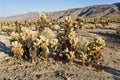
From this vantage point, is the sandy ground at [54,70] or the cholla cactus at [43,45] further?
the cholla cactus at [43,45]

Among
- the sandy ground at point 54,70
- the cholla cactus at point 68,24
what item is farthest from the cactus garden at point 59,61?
the cholla cactus at point 68,24

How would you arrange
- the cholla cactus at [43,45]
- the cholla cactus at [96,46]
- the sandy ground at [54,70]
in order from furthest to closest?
1. the cholla cactus at [43,45]
2. the cholla cactus at [96,46]
3. the sandy ground at [54,70]

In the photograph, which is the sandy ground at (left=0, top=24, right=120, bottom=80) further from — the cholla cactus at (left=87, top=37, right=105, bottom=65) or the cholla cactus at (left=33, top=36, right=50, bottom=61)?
the cholla cactus at (left=87, top=37, right=105, bottom=65)

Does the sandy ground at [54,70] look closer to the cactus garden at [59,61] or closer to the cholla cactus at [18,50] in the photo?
the cactus garden at [59,61]

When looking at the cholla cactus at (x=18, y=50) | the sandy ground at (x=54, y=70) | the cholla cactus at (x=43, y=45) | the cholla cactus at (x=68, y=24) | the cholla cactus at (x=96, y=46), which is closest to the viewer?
the sandy ground at (x=54, y=70)

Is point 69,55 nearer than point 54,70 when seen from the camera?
No

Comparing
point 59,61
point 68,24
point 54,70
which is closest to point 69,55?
point 59,61

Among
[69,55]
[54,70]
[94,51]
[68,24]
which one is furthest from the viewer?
[68,24]

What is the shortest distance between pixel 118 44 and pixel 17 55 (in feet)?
33.4

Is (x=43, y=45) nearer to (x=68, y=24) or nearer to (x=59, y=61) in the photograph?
(x=59, y=61)

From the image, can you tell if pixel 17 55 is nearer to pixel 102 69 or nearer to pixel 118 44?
pixel 102 69

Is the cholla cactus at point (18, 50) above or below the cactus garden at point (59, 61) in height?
above

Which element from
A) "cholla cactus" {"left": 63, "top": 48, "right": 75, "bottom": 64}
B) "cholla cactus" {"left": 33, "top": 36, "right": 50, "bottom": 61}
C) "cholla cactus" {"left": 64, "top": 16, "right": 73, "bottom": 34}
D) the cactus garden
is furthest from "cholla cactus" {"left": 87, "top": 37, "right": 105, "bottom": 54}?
"cholla cactus" {"left": 64, "top": 16, "right": 73, "bottom": 34}

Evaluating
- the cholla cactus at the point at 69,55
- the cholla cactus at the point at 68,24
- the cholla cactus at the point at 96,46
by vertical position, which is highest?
the cholla cactus at the point at 68,24
